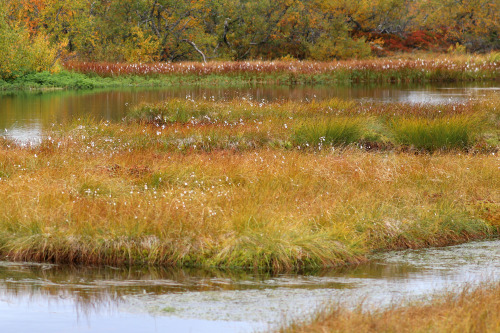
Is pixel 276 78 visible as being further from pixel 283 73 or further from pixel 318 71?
pixel 318 71

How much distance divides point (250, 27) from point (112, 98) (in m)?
25.3

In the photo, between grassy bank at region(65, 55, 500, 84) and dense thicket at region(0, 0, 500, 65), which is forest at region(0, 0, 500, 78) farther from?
grassy bank at region(65, 55, 500, 84)

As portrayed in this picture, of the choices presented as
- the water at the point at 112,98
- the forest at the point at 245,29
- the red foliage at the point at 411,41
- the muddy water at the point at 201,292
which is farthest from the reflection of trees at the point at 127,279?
the red foliage at the point at 411,41

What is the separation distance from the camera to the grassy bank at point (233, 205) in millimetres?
8266

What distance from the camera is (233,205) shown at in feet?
30.6

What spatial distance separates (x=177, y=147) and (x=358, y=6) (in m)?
44.6

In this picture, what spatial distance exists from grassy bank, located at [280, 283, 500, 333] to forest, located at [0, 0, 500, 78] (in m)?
33.2

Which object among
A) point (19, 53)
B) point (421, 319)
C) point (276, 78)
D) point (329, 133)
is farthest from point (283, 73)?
point (421, 319)

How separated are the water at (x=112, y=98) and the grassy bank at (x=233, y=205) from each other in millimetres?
7587

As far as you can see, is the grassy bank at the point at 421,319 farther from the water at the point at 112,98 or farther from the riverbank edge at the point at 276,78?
the riverbank edge at the point at 276,78

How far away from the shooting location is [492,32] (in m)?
59.2

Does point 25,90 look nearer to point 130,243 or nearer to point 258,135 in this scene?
point 258,135

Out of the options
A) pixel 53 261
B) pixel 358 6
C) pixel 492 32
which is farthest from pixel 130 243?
pixel 492 32

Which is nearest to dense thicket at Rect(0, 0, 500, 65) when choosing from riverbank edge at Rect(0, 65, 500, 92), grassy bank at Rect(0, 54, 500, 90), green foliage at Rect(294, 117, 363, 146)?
riverbank edge at Rect(0, 65, 500, 92)
